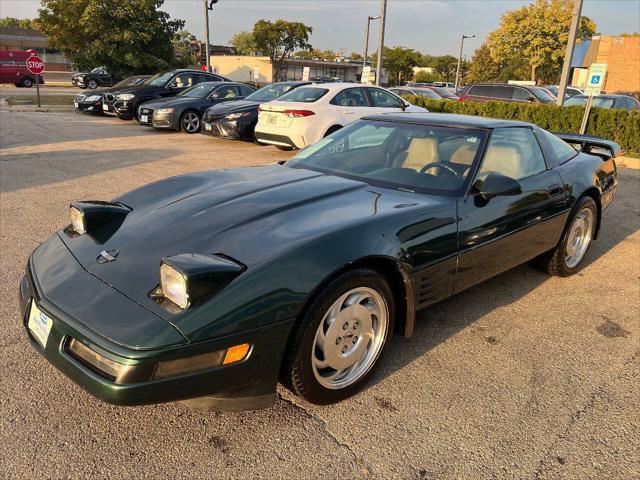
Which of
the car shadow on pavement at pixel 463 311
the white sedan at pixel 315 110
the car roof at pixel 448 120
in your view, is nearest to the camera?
the car shadow on pavement at pixel 463 311

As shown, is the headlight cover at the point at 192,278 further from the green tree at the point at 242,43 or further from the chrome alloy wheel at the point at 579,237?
the green tree at the point at 242,43

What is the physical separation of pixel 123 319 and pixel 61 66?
74052 millimetres

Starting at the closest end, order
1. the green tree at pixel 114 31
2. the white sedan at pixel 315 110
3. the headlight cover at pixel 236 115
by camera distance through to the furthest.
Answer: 1. the white sedan at pixel 315 110
2. the headlight cover at pixel 236 115
3. the green tree at pixel 114 31

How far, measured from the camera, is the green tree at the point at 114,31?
2414cm

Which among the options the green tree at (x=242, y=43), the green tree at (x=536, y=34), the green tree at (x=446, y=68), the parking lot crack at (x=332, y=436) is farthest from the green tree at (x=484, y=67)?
the parking lot crack at (x=332, y=436)

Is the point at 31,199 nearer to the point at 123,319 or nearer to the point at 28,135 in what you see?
the point at 123,319

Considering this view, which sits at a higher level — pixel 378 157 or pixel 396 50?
pixel 396 50

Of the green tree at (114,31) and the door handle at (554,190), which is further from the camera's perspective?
the green tree at (114,31)

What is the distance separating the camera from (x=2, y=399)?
2410 millimetres

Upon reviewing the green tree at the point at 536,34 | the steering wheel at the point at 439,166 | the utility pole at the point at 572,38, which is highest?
the green tree at the point at 536,34

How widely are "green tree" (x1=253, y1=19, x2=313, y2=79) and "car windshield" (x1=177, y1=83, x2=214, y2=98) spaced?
4919cm

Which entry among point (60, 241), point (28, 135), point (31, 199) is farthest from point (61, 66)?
point (60, 241)

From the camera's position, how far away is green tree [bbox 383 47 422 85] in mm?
66000

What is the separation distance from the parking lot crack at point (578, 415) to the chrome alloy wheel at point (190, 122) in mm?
11948
